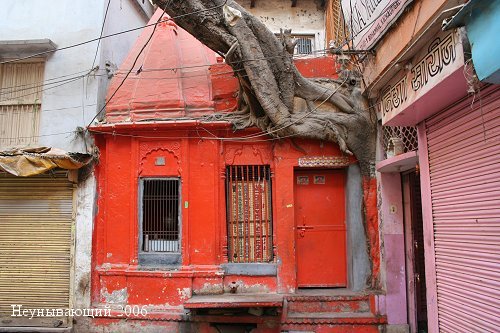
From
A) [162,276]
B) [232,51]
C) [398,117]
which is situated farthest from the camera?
[162,276]

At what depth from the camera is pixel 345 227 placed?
7.90 m

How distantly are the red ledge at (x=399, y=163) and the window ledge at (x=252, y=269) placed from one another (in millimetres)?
2552

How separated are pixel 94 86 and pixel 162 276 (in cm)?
387

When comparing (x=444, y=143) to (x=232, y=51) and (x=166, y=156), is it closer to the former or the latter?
(x=232, y=51)

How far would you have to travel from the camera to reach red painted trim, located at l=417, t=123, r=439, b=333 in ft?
17.8

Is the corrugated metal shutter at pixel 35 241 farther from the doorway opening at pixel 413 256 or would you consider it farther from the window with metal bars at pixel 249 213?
the doorway opening at pixel 413 256

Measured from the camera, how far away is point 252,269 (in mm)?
7551

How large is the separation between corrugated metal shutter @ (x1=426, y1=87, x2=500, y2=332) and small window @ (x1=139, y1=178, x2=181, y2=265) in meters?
4.42

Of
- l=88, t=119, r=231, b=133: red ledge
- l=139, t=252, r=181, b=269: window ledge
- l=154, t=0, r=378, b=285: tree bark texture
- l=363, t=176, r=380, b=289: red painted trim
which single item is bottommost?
l=139, t=252, r=181, b=269: window ledge

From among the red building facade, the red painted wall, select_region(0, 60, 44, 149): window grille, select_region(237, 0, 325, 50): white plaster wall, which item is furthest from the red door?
select_region(237, 0, 325, 50): white plaster wall

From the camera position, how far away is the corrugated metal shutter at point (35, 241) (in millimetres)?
7914

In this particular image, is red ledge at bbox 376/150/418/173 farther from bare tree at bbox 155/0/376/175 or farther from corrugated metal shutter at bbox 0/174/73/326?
corrugated metal shutter at bbox 0/174/73/326

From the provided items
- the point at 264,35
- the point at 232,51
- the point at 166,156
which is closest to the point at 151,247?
the point at 166,156

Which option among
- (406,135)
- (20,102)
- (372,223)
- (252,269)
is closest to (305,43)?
(406,135)
